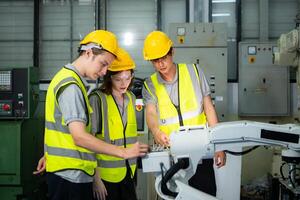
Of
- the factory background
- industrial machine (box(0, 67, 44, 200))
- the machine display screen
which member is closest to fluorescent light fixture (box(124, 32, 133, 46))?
the factory background

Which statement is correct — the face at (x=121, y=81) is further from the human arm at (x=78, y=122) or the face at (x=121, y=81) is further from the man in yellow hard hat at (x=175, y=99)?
the human arm at (x=78, y=122)

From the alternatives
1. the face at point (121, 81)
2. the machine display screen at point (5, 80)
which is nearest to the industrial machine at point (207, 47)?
the machine display screen at point (5, 80)

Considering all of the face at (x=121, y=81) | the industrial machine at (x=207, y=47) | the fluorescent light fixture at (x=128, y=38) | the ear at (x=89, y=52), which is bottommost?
the face at (x=121, y=81)

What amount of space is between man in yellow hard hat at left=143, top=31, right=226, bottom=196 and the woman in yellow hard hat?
15cm

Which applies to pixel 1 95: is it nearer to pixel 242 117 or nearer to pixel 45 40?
pixel 45 40

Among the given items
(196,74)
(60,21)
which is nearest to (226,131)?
(196,74)

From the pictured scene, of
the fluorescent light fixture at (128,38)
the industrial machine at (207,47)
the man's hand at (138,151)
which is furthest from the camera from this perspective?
the fluorescent light fixture at (128,38)

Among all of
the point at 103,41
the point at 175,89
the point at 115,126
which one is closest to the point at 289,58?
the point at 175,89

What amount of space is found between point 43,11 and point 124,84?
4.27 meters

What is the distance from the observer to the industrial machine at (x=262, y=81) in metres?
5.23

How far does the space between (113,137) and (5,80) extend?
2.46m

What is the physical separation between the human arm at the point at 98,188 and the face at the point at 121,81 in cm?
55

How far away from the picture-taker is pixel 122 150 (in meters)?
1.97

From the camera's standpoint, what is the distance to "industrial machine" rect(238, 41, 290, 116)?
5.23 meters
